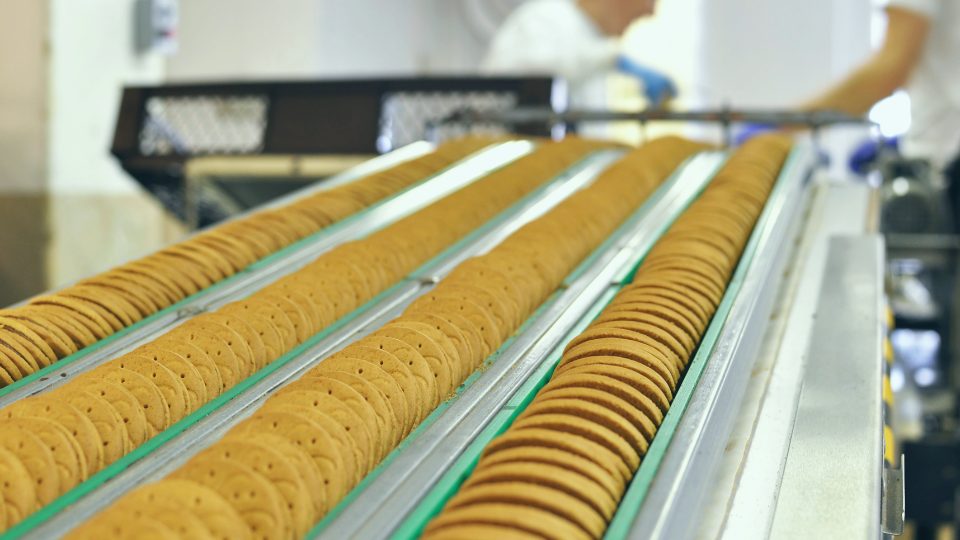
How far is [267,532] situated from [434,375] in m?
0.47

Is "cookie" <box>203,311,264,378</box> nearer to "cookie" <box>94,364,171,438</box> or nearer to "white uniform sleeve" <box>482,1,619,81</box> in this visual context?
"cookie" <box>94,364,171,438</box>

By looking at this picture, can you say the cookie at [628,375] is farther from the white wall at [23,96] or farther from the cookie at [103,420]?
the white wall at [23,96]

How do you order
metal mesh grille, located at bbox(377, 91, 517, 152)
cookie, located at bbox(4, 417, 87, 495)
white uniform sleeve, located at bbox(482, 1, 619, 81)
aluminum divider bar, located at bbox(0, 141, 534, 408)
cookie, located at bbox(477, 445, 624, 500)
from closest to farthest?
cookie, located at bbox(477, 445, 624, 500) < cookie, located at bbox(4, 417, 87, 495) < aluminum divider bar, located at bbox(0, 141, 534, 408) < metal mesh grille, located at bbox(377, 91, 517, 152) < white uniform sleeve, located at bbox(482, 1, 619, 81)

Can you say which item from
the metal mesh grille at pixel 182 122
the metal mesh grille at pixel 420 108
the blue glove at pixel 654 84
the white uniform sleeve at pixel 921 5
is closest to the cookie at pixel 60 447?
the metal mesh grille at pixel 420 108

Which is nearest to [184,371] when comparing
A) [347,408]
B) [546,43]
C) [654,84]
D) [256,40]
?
[347,408]

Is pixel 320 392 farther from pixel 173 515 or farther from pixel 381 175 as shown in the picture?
pixel 381 175

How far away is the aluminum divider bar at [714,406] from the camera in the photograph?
110 cm

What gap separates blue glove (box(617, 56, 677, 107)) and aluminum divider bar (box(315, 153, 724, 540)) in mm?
3499

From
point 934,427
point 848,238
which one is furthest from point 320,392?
point 934,427

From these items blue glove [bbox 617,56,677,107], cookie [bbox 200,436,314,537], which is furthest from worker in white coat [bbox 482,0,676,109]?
cookie [bbox 200,436,314,537]

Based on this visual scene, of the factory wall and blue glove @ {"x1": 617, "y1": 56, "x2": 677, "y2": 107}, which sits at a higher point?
blue glove @ {"x1": 617, "y1": 56, "x2": 677, "y2": 107}

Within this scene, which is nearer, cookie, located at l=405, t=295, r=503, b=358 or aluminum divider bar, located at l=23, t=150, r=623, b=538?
aluminum divider bar, located at l=23, t=150, r=623, b=538

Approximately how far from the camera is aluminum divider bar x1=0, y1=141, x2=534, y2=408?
1.62 metres

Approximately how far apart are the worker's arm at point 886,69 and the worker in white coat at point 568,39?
1172 mm
